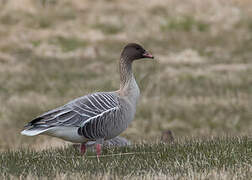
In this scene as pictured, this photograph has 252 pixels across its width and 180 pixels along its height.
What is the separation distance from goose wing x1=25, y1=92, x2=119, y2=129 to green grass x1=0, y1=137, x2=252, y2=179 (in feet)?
1.46

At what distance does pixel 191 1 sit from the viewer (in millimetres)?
44719

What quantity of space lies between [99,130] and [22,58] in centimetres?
2378

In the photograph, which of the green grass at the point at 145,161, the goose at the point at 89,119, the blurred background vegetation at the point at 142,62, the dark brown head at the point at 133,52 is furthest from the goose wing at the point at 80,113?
the blurred background vegetation at the point at 142,62

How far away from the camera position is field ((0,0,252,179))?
7.45m

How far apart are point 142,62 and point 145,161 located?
75.3ft

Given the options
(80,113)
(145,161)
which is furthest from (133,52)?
(145,161)

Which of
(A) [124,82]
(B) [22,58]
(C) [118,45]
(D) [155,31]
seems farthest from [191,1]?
(A) [124,82]

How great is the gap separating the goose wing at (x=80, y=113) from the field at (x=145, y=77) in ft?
1.48

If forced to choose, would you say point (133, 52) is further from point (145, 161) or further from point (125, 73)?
point (145, 161)

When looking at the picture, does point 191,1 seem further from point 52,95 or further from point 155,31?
point 52,95

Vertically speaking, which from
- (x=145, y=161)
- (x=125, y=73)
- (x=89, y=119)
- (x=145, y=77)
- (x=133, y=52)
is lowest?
(x=145, y=161)

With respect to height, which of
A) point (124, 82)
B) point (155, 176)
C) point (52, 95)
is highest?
point (52, 95)

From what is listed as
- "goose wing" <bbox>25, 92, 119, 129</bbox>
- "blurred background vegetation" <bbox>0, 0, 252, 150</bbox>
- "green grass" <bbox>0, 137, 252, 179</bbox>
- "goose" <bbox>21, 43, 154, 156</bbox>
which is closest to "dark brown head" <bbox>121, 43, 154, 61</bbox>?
"goose" <bbox>21, 43, 154, 156</bbox>

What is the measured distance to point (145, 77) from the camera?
76.2ft
